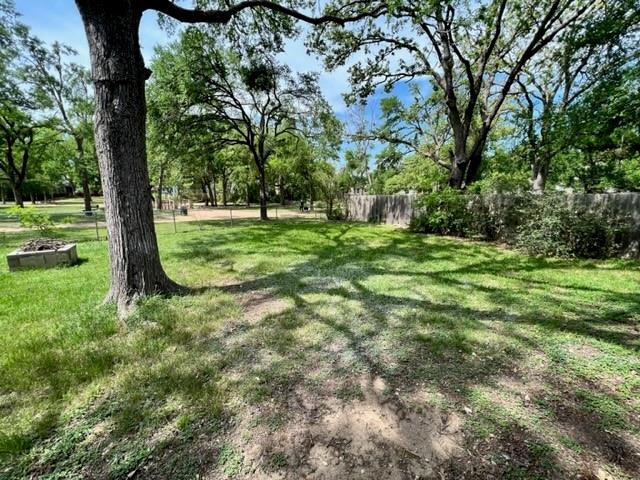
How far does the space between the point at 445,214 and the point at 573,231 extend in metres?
3.38

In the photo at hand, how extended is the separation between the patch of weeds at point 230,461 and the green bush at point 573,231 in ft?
23.1

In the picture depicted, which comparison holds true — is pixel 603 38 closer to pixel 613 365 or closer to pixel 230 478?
pixel 613 365

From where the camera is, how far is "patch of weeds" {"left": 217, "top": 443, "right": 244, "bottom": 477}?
138cm

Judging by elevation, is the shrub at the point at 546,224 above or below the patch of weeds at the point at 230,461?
above

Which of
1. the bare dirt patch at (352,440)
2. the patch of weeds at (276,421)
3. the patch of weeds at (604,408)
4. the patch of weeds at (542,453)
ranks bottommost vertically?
the patch of weeds at (276,421)

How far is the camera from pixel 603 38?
6.71 meters

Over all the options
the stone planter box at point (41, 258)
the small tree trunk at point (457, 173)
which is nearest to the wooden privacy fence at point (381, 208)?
the small tree trunk at point (457, 173)

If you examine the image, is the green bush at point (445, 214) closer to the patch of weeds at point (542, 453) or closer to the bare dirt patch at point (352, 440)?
the patch of weeds at point (542, 453)

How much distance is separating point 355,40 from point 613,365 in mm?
10069

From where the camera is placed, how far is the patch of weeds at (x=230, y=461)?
1.38 metres

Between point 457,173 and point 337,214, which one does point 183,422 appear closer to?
point 457,173

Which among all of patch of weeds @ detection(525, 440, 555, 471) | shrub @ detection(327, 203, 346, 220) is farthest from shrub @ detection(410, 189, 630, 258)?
shrub @ detection(327, 203, 346, 220)

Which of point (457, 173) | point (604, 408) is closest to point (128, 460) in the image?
point (604, 408)

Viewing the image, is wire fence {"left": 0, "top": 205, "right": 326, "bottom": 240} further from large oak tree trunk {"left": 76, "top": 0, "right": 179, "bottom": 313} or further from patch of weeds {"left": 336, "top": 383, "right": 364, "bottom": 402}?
patch of weeds {"left": 336, "top": 383, "right": 364, "bottom": 402}
